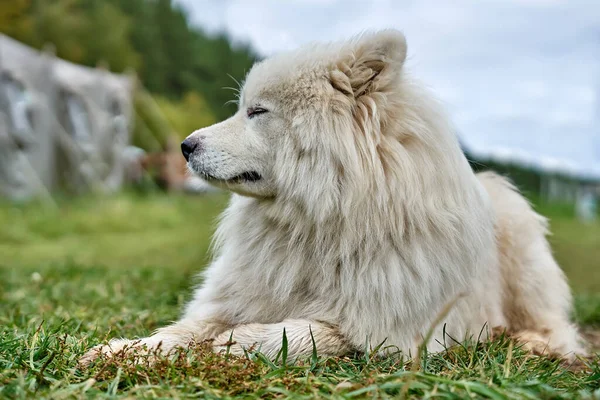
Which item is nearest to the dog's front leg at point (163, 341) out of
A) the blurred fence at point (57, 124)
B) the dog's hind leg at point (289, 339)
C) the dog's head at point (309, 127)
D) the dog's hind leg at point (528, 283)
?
the dog's hind leg at point (289, 339)

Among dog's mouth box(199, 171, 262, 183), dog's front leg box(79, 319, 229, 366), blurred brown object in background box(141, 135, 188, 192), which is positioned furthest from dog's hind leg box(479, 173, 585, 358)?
blurred brown object in background box(141, 135, 188, 192)

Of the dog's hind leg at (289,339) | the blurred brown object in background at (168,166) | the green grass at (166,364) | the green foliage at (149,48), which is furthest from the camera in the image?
the green foliage at (149,48)

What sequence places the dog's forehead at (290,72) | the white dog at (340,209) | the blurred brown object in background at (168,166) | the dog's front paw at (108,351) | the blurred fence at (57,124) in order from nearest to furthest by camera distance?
the dog's front paw at (108,351) < the white dog at (340,209) < the dog's forehead at (290,72) < the blurred fence at (57,124) < the blurred brown object in background at (168,166)

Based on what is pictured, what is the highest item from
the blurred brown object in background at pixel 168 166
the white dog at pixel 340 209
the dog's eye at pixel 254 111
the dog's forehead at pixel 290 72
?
the dog's forehead at pixel 290 72

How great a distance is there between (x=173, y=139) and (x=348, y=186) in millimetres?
17051

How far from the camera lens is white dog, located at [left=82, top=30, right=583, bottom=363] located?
2605mm

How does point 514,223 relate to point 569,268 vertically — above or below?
above

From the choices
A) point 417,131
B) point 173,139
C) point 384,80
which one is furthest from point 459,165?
point 173,139

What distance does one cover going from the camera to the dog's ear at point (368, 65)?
2691mm

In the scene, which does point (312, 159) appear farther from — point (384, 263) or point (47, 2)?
point (47, 2)

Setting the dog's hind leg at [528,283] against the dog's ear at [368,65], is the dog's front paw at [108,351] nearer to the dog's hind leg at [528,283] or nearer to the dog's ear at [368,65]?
the dog's ear at [368,65]

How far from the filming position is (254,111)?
288 centimetres

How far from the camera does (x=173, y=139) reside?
749 inches

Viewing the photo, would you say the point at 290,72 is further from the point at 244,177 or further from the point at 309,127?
the point at 244,177
